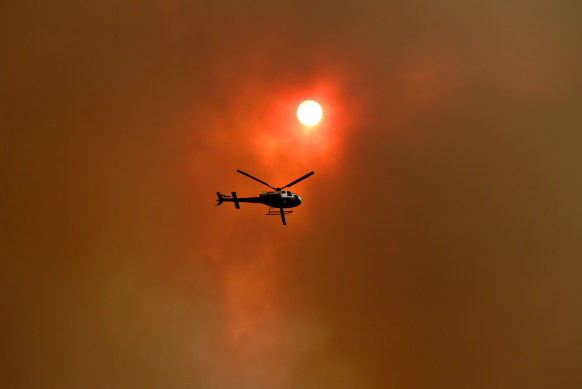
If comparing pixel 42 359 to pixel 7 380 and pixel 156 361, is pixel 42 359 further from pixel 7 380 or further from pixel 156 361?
pixel 156 361

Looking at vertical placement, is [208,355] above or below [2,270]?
below

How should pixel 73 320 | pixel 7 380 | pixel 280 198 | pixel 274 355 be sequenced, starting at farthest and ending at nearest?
1. pixel 274 355
2. pixel 73 320
3. pixel 7 380
4. pixel 280 198

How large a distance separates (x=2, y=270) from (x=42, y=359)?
846cm

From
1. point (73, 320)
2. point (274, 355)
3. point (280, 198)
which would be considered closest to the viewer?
point (280, 198)

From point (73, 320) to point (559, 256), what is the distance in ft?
149

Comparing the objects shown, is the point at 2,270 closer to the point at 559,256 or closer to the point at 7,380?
the point at 7,380

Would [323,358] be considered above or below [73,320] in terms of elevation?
below

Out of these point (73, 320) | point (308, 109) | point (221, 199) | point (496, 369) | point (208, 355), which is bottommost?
point (496, 369)

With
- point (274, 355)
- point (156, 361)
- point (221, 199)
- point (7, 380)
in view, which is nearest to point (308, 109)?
point (221, 199)

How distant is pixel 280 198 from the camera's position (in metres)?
24.2

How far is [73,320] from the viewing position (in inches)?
1411

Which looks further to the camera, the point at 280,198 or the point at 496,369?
the point at 496,369

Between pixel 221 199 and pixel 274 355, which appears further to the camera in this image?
pixel 274 355

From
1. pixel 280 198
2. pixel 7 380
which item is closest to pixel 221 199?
pixel 280 198
